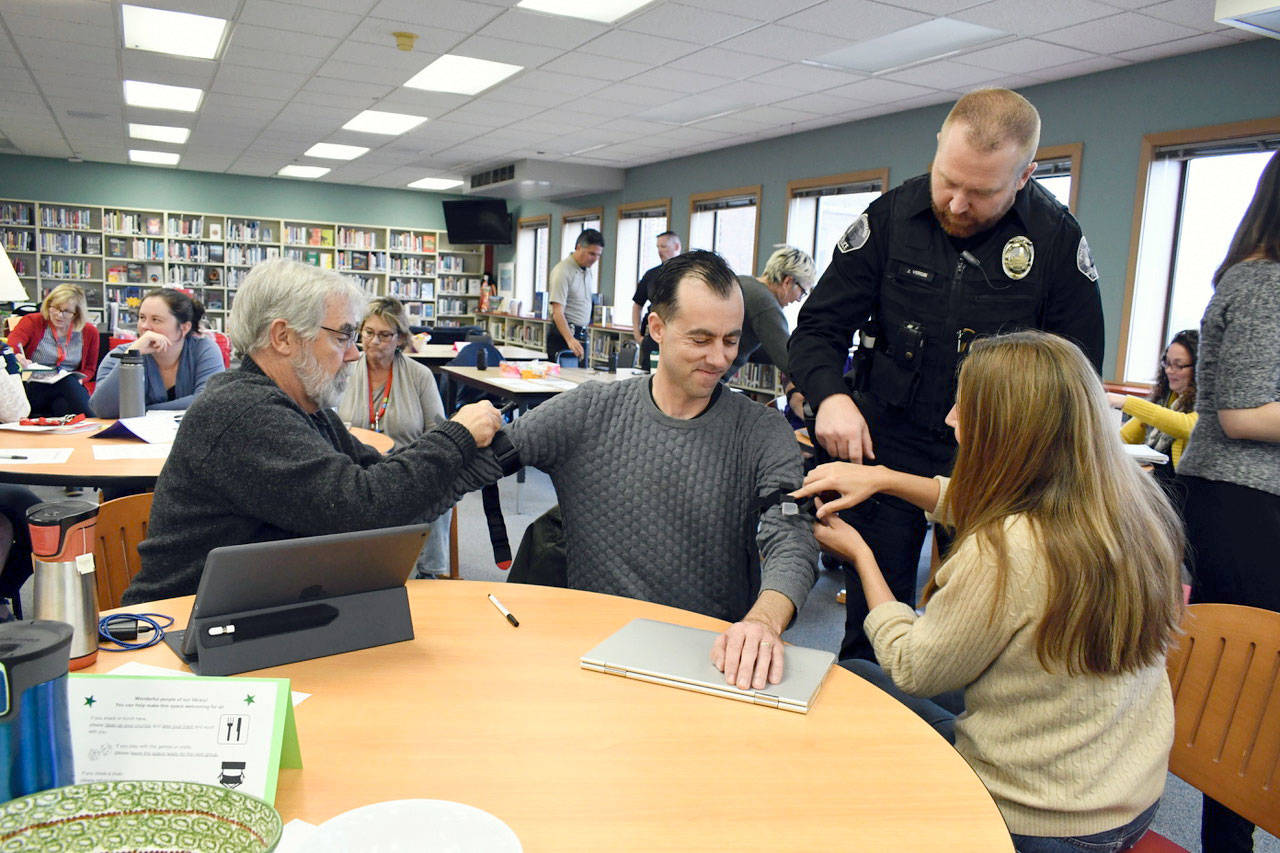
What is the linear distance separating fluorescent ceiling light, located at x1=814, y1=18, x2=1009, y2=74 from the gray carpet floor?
9.78ft

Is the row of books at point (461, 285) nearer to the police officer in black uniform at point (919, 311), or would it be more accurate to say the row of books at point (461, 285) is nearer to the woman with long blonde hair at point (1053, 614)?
the police officer in black uniform at point (919, 311)

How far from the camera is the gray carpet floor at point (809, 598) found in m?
2.26

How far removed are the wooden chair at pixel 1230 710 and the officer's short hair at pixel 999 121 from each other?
0.88 meters

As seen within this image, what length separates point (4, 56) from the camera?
5961mm

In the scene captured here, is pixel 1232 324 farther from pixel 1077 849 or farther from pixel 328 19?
pixel 328 19

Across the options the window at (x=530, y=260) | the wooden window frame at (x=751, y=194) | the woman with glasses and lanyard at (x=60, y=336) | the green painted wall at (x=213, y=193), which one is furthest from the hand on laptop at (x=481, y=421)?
the green painted wall at (x=213, y=193)

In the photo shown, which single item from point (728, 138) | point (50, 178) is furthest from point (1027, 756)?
point (50, 178)

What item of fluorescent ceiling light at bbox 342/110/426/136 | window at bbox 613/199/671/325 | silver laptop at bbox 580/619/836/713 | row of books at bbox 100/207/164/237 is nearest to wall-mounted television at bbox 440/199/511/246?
window at bbox 613/199/671/325

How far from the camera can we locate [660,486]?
181cm

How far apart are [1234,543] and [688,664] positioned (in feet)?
4.55

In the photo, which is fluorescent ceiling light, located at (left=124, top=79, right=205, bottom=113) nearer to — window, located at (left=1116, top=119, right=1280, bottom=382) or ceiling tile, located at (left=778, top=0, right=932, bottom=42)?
ceiling tile, located at (left=778, top=0, right=932, bottom=42)

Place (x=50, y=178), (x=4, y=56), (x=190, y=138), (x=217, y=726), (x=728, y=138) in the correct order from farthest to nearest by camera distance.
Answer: (x=50, y=178) → (x=190, y=138) → (x=728, y=138) → (x=4, y=56) → (x=217, y=726)

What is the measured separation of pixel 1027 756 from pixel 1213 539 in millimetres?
1070

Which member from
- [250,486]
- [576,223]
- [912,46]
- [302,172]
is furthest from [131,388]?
[302,172]
